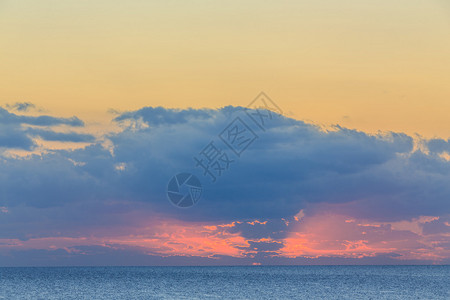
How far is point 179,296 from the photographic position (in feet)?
336

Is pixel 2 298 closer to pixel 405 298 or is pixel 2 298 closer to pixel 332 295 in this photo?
pixel 332 295

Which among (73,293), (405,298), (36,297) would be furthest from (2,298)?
(405,298)

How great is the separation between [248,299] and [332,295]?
60.7 feet

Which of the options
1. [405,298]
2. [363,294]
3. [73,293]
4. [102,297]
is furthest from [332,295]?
[73,293]

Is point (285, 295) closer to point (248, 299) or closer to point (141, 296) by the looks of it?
point (248, 299)

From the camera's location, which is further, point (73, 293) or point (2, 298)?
point (73, 293)

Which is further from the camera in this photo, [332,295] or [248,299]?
[332,295]

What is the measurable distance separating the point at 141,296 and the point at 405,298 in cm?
4636

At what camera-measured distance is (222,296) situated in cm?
10188

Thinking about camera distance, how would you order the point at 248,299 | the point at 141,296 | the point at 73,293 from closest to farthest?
the point at 248,299, the point at 141,296, the point at 73,293

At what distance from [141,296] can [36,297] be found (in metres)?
18.4

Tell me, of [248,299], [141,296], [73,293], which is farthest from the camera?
[73,293]

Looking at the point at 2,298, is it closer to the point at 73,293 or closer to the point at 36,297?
the point at 36,297

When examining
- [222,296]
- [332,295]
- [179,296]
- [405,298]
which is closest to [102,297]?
[179,296]
